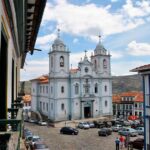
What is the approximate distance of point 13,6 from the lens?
4590 millimetres

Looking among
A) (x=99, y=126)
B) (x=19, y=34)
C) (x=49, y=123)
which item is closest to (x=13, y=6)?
(x=19, y=34)

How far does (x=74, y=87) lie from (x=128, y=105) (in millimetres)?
12324

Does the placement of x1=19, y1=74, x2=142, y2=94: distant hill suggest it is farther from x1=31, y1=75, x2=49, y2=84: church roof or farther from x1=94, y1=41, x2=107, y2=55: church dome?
x1=94, y1=41, x2=107, y2=55: church dome

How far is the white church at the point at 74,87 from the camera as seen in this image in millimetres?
49062

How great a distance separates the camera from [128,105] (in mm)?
57656

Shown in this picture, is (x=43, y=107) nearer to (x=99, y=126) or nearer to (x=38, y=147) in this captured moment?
(x=99, y=126)

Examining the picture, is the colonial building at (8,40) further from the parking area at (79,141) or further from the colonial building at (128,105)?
the colonial building at (128,105)

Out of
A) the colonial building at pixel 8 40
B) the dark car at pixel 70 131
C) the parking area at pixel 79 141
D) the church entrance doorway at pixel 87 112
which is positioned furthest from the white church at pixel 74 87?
the colonial building at pixel 8 40

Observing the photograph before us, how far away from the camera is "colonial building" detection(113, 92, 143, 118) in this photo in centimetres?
5534

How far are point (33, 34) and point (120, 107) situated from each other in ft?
177

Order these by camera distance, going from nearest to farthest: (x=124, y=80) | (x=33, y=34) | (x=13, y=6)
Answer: (x=13, y=6)
(x=33, y=34)
(x=124, y=80)

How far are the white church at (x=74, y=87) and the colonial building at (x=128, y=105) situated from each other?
4409mm

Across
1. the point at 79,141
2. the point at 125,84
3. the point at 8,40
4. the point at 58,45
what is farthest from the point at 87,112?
the point at 125,84

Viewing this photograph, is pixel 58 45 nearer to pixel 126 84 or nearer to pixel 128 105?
pixel 128 105
